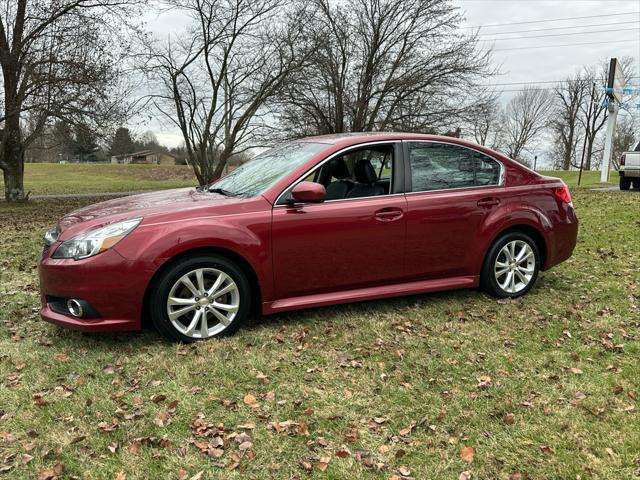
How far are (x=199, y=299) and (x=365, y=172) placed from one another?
201 cm

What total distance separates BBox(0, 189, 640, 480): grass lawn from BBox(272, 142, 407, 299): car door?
40 centimetres

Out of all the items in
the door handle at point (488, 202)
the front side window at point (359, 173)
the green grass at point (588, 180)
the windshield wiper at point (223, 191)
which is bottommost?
the green grass at point (588, 180)

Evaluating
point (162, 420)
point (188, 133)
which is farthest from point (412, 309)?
point (188, 133)

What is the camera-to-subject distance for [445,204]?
468cm

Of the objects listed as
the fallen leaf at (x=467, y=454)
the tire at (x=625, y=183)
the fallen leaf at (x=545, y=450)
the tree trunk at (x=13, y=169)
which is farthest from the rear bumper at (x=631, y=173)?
the tree trunk at (x=13, y=169)

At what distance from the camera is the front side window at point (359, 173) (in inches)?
182

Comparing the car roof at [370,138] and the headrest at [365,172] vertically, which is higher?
the car roof at [370,138]

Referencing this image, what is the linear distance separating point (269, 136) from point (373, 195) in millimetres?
18900

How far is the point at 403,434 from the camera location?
2.83 meters

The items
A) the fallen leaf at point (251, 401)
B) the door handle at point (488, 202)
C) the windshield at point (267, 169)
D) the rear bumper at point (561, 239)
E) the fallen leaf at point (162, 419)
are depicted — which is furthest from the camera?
the rear bumper at point (561, 239)

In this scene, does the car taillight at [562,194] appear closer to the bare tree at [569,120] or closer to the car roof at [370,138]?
the car roof at [370,138]

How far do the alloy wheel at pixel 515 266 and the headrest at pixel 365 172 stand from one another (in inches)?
56.4

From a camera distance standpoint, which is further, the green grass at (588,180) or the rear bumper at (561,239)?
the green grass at (588,180)

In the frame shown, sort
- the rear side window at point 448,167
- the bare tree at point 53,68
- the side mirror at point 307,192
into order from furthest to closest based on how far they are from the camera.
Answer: the bare tree at point 53,68
the rear side window at point 448,167
the side mirror at point 307,192
